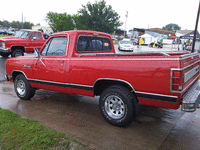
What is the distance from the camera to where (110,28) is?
124ft

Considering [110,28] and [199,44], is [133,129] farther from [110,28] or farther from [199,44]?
[110,28]

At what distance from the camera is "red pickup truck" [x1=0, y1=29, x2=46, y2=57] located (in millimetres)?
11633

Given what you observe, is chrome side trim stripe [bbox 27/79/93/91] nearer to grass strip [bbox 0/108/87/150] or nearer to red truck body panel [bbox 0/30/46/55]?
grass strip [bbox 0/108/87/150]

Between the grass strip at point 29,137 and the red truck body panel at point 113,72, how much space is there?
1.11 m

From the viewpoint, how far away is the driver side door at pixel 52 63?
437 cm

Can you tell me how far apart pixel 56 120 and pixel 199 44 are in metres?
22.2

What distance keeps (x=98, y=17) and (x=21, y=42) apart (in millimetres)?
27597

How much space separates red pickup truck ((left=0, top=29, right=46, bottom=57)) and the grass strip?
8.96 meters

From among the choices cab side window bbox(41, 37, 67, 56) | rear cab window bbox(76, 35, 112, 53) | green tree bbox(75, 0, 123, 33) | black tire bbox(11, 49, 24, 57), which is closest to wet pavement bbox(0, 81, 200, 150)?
cab side window bbox(41, 37, 67, 56)

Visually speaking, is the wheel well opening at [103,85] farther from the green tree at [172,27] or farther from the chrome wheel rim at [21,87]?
the green tree at [172,27]

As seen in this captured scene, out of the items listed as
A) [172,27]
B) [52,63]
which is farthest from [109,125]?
[172,27]

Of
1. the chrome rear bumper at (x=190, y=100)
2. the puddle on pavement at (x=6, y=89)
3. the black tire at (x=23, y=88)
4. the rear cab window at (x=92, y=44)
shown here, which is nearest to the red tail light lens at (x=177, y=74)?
the chrome rear bumper at (x=190, y=100)

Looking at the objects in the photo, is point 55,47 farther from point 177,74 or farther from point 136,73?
point 177,74

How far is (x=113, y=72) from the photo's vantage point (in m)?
3.56
